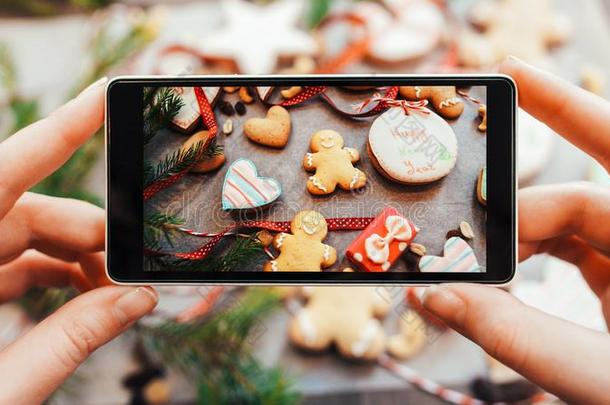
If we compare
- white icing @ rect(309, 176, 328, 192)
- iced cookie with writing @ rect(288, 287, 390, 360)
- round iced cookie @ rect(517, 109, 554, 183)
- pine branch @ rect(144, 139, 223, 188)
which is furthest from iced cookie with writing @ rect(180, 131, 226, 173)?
round iced cookie @ rect(517, 109, 554, 183)

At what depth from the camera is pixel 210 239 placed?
0.58 m

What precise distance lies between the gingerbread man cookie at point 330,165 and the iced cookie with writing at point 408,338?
387 millimetres

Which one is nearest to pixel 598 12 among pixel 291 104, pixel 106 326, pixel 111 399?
pixel 291 104

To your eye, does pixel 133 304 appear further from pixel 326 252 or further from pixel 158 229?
pixel 326 252

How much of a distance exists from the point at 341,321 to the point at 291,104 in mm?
422

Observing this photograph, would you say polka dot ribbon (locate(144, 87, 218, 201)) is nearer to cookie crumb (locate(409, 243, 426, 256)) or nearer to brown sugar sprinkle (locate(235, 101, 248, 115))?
brown sugar sprinkle (locate(235, 101, 248, 115))

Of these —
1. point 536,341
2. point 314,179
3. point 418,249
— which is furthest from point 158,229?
point 536,341

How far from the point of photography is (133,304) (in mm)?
542

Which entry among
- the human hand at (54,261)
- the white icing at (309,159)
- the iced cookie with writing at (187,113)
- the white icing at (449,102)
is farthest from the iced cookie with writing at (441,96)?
the human hand at (54,261)

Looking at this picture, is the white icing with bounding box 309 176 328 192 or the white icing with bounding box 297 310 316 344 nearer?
the white icing with bounding box 309 176 328 192

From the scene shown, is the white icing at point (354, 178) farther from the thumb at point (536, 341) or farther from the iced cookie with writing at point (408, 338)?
the iced cookie with writing at point (408, 338)

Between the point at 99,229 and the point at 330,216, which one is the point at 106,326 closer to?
the point at 99,229

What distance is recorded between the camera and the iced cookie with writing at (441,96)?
0.58 meters

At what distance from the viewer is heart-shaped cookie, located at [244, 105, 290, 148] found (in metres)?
0.58
